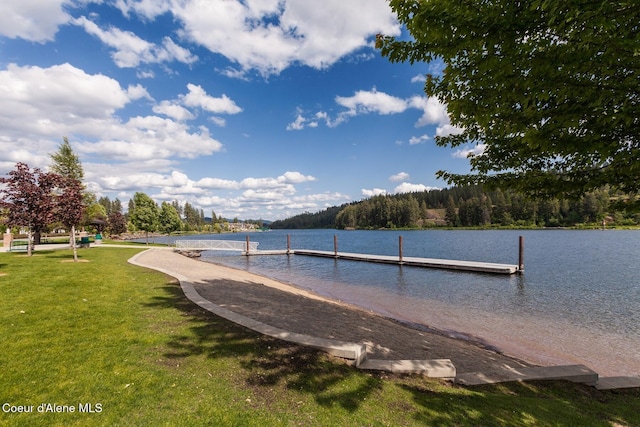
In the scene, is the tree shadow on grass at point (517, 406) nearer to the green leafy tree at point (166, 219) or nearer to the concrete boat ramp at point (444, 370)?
the concrete boat ramp at point (444, 370)

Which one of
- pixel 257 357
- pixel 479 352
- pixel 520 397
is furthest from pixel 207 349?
pixel 479 352

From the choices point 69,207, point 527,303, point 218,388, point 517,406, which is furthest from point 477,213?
point 218,388

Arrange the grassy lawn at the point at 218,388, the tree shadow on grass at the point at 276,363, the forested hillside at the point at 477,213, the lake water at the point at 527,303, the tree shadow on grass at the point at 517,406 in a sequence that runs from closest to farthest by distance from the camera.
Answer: the grassy lawn at the point at 218,388, the tree shadow on grass at the point at 517,406, the tree shadow on grass at the point at 276,363, the lake water at the point at 527,303, the forested hillside at the point at 477,213

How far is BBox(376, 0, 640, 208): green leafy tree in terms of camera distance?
301 cm

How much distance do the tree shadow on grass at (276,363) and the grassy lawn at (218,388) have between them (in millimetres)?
20

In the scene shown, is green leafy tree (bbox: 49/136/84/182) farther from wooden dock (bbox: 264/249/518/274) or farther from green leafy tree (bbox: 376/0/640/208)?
green leafy tree (bbox: 376/0/640/208)

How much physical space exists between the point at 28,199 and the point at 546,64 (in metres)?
24.3

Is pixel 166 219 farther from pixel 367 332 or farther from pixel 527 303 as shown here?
pixel 527 303

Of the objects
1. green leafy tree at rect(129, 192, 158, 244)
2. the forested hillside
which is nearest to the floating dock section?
green leafy tree at rect(129, 192, 158, 244)

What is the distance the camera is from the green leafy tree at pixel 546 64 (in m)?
3.01

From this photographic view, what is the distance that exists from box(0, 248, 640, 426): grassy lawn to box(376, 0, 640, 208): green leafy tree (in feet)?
12.1

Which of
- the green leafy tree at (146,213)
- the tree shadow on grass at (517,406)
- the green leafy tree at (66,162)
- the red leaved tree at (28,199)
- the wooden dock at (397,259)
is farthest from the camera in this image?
the green leafy tree at (146,213)

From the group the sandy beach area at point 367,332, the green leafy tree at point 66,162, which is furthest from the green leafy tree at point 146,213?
the sandy beach area at point 367,332

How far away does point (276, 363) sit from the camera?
5035mm
